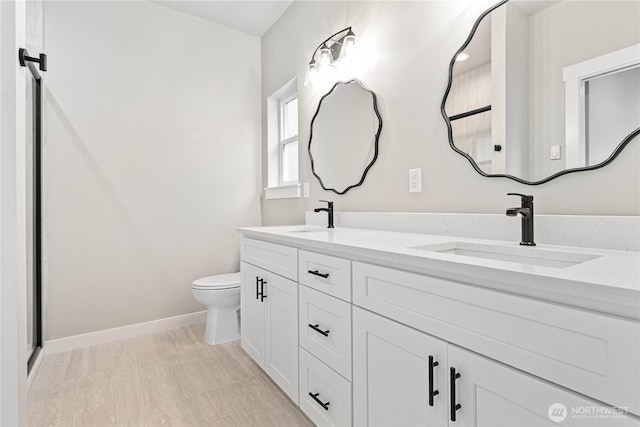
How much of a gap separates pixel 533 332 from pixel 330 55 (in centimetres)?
196

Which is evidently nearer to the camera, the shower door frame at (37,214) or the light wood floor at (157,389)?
the light wood floor at (157,389)

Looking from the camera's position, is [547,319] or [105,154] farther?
[105,154]

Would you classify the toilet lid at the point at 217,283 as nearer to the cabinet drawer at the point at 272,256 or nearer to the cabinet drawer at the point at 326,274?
the cabinet drawer at the point at 272,256

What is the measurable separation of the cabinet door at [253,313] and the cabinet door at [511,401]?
3.77 feet

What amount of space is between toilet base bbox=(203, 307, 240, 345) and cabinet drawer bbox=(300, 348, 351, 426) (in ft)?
3.61

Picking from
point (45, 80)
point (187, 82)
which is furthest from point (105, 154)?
point (187, 82)

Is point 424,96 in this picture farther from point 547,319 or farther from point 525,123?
point 547,319

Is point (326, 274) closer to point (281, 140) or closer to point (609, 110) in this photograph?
point (609, 110)

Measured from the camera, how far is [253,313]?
6.20 feet

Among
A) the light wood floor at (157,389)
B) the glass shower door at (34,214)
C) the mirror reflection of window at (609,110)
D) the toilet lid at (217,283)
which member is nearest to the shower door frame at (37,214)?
the glass shower door at (34,214)

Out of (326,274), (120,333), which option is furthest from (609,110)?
(120,333)

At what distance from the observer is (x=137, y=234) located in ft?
8.34

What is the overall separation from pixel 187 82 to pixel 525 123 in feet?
8.29

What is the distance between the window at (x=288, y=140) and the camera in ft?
9.21
